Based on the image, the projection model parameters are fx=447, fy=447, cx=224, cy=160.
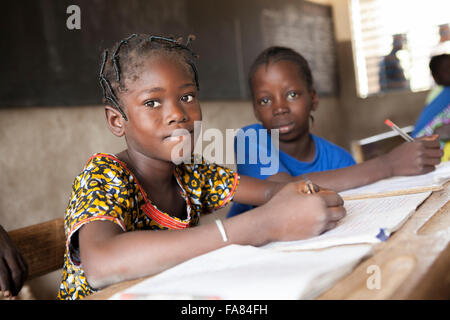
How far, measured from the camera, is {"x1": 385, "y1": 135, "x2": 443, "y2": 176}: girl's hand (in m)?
A: 1.31

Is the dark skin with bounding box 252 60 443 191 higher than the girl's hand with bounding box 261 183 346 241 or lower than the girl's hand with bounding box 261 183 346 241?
higher

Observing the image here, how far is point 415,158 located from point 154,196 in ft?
2.55

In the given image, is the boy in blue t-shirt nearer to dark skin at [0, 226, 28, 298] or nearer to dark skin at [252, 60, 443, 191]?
dark skin at [252, 60, 443, 191]

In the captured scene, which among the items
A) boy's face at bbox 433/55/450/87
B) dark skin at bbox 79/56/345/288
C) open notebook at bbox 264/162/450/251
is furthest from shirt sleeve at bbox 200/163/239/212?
boy's face at bbox 433/55/450/87

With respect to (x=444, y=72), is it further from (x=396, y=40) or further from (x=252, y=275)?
(x=252, y=275)

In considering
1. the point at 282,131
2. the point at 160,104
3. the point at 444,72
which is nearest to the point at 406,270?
the point at 160,104

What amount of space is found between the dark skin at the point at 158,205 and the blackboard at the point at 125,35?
0.72 feet

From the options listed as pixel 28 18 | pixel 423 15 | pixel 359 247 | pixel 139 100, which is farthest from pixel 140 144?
pixel 423 15

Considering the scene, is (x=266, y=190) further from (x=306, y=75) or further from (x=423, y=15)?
(x=423, y=15)

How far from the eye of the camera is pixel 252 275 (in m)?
0.53

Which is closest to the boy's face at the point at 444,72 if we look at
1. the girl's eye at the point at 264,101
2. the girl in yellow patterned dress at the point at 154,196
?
the girl's eye at the point at 264,101

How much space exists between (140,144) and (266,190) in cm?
41

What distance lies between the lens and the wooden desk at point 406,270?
0.45m
